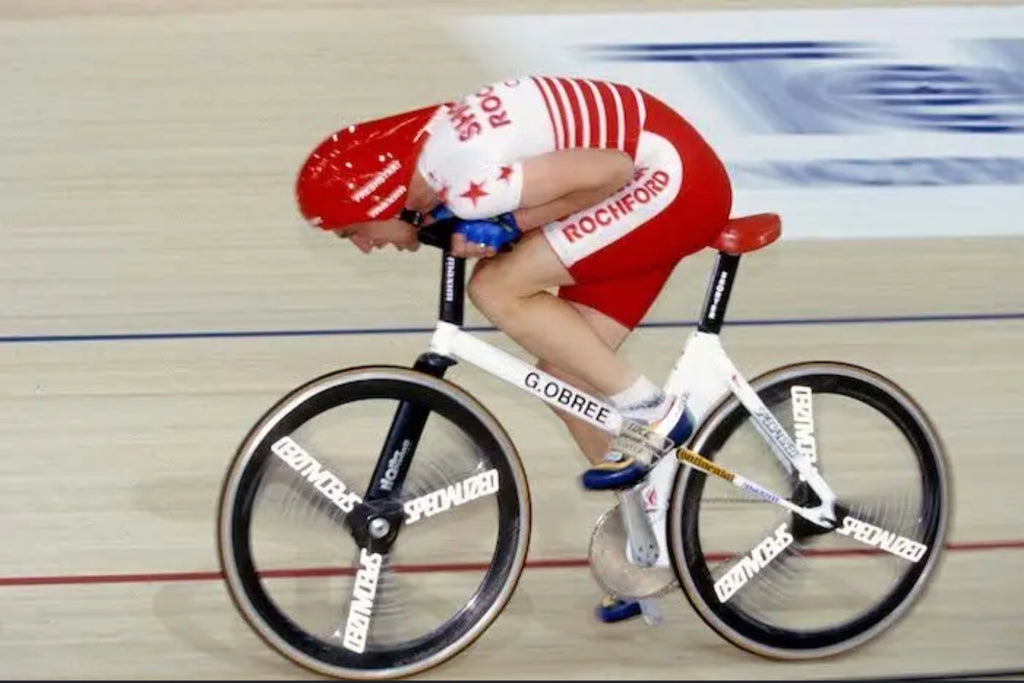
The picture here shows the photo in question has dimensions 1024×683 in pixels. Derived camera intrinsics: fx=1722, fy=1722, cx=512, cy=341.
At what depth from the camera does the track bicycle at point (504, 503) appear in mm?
2629

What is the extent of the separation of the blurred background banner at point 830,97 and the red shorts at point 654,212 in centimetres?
146

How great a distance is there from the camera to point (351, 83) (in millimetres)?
4203

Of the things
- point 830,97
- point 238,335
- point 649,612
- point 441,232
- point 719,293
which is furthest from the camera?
point 830,97

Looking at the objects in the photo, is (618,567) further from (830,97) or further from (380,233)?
(830,97)

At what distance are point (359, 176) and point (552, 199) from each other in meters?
0.28

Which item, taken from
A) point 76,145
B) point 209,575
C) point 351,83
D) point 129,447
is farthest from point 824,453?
point 76,145

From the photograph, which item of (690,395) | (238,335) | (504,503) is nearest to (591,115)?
(690,395)

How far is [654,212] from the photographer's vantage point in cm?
260

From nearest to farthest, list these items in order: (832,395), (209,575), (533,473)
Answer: (832,395), (209,575), (533,473)

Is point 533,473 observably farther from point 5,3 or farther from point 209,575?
point 5,3

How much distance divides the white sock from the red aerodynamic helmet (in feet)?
1.53

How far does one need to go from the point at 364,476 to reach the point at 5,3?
7.23 ft

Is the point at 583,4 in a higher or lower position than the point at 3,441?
higher

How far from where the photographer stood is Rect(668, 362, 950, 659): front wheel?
2744 mm
